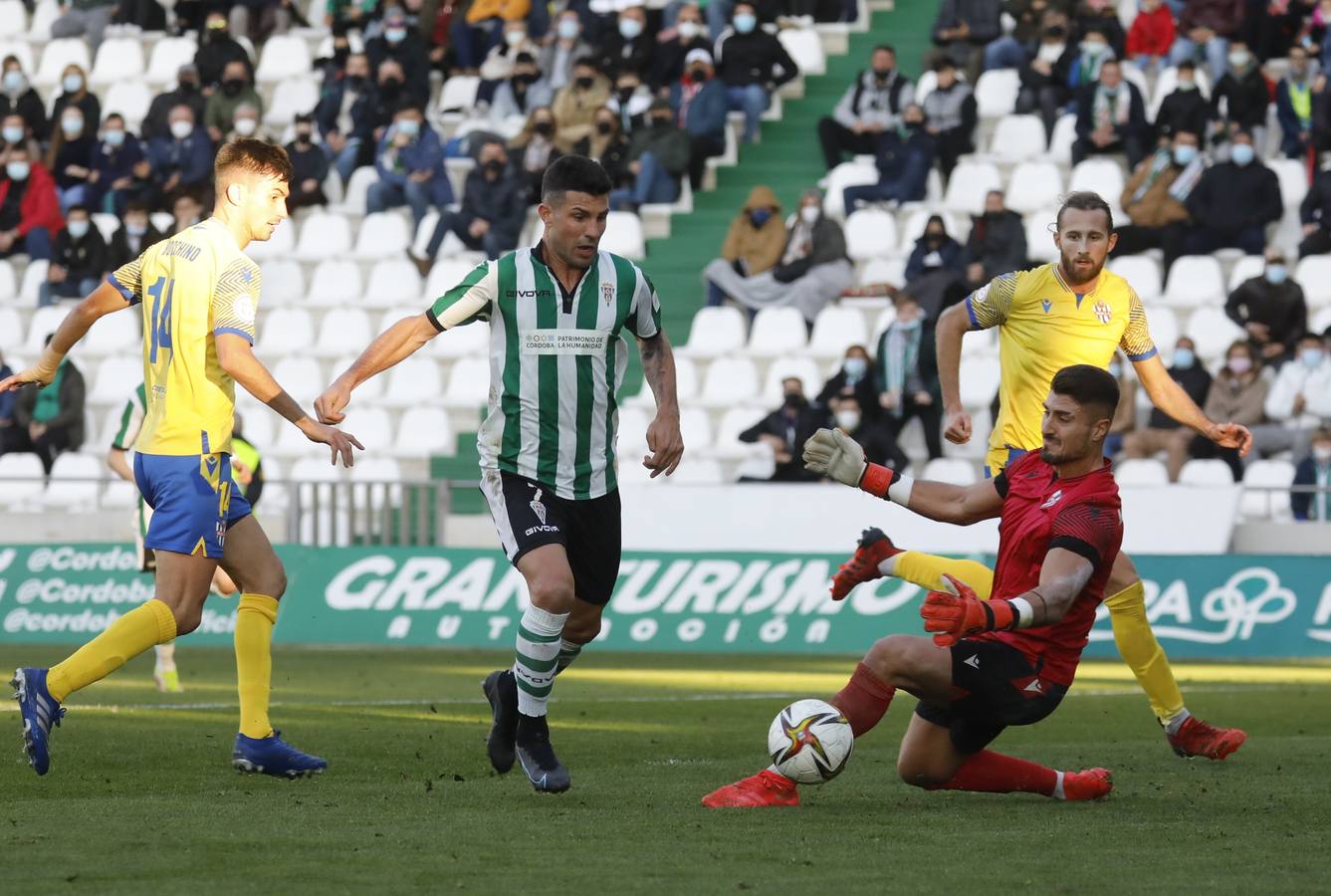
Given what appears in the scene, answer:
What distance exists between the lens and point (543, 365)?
7582 millimetres

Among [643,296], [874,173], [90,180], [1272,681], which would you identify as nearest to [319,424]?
[643,296]

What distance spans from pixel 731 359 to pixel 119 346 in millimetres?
7296

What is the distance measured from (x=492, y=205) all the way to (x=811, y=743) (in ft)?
53.4

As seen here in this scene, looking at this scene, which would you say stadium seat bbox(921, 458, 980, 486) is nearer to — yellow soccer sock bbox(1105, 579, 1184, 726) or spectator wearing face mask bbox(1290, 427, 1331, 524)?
spectator wearing face mask bbox(1290, 427, 1331, 524)

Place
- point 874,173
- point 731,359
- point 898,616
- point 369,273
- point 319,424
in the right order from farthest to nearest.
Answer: point 369,273
point 874,173
point 731,359
point 898,616
point 319,424

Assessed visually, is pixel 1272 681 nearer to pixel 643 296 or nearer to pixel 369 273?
pixel 643 296

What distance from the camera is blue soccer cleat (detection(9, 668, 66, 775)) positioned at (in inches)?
290

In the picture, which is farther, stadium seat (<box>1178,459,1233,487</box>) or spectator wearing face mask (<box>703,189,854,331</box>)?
spectator wearing face mask (<box>703,189,854,331</box>)

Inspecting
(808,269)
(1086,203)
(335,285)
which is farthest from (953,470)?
(1086,203)

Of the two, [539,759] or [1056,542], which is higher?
[1056,542]

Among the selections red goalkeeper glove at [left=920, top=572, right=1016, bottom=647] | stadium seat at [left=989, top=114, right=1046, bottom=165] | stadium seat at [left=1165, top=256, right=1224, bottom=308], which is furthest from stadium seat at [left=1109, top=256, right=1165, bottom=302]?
red goalkeeper glove at [left=920, top=572, right=1016, bottom=647]

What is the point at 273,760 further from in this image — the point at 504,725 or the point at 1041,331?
the point at 1041,331

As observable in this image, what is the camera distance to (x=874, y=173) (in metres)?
22.3

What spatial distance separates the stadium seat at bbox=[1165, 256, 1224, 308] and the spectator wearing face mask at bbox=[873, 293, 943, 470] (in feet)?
8.50
